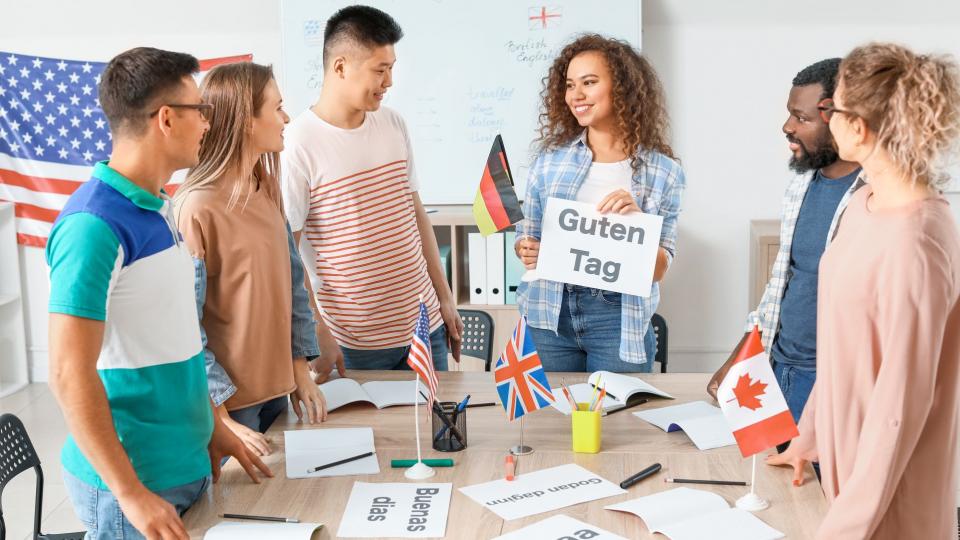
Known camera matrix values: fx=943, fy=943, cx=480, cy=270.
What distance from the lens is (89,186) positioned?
1.67 metres

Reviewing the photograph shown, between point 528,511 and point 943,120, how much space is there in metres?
1.04

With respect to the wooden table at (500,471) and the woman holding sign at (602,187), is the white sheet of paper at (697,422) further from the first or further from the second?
the woman holding sign at (602,187)

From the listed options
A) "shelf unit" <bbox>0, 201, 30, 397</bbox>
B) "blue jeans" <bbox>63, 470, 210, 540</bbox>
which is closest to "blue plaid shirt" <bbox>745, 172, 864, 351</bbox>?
"blue jeans" <bbox>63, 470, 210, 540</bbox>

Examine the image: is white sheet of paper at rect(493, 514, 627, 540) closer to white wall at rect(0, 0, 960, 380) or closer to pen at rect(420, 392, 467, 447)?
pen at rect(420, 392, 467, 447)

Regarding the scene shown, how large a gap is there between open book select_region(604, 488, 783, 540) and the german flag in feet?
2.81

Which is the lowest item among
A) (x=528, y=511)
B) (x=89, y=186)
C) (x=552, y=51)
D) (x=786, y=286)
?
(x=528, y=511)

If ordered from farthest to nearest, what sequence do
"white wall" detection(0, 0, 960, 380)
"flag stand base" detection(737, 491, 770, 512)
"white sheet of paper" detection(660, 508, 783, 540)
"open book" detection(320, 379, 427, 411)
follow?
"white wall" detection(0, 0, 960, 380), "open book" detection(320, 379, 427, 411), "flag stand base" detection(737, 491, 770, 512), "white sheet of paper" detection(660, 508, 783, 540)

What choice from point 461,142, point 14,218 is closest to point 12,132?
point 14,218

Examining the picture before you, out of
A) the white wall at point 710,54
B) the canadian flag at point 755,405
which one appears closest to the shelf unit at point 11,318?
the white wall at point 710,54

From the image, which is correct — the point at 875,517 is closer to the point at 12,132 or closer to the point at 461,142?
the point at 461,142

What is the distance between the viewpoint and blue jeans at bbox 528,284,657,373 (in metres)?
2.66

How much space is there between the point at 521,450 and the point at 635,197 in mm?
867

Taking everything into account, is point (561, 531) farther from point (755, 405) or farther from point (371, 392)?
point (371, 392)

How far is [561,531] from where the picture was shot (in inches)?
68.9
